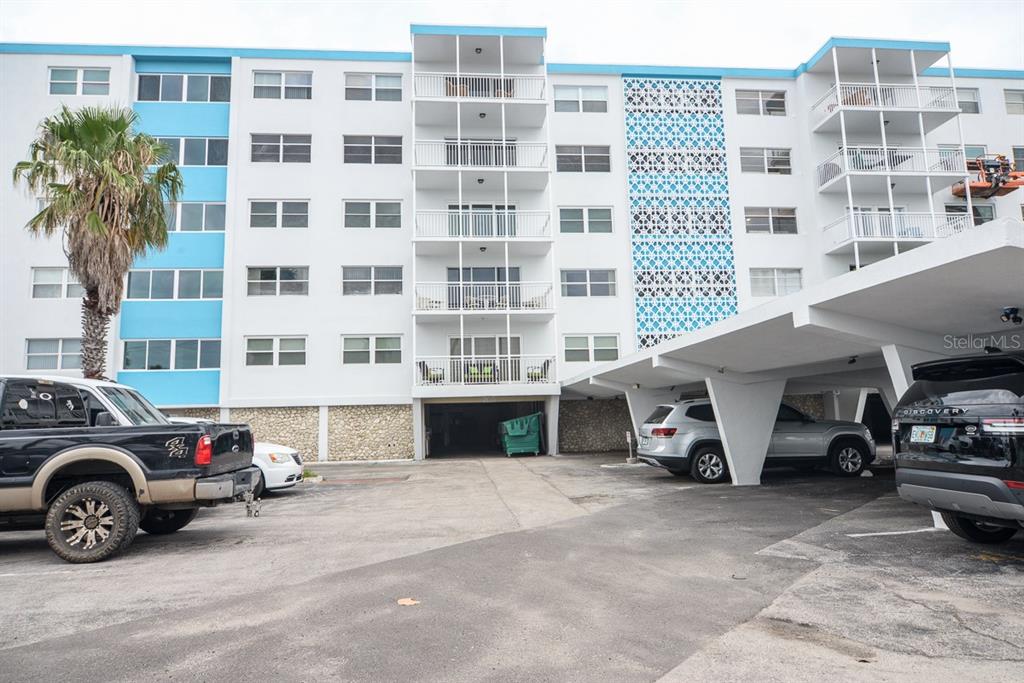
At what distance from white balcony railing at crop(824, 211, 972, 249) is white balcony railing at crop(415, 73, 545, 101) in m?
13.1

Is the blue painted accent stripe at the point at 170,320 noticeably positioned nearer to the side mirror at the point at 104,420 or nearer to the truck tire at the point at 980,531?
the side mirror at the point at 104,420

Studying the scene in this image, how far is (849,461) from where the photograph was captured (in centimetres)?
1339

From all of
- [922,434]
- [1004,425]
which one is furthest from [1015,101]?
[1004,425]

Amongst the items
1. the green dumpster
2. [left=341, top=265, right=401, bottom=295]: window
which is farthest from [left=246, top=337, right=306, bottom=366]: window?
the green dumpster

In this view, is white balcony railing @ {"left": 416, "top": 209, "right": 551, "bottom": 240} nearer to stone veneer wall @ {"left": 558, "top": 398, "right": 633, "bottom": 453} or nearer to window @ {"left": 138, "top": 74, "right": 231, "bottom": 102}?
stone veneer wall @ {"left": 558, "top": 398, "right": 633, "bottom": 453}

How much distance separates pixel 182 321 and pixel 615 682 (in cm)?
2351

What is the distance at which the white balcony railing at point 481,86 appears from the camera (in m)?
24.2

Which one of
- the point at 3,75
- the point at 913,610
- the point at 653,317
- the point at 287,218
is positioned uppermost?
the point at 3,75

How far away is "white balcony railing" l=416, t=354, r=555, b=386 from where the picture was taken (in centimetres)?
2258

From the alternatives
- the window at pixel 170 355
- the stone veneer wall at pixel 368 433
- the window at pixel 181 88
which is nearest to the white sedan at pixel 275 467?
the stone veneer wall at pixel 368 433

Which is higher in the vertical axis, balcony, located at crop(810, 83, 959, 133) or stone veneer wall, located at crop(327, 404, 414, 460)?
balcony, located at crop(810, 83, 959, 133)

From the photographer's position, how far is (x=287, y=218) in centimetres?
2394

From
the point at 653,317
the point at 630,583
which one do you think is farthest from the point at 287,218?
the point at 630,583

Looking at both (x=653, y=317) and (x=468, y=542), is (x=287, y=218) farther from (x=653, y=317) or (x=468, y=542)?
(x=468, y=542)
